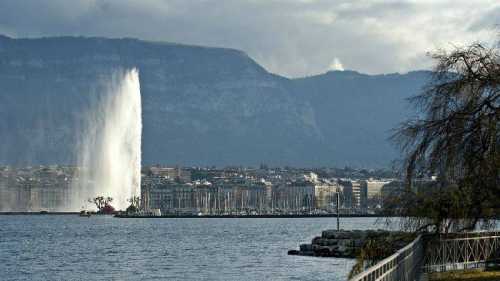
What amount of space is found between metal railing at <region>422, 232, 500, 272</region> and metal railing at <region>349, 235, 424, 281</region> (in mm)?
739

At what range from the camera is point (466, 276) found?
2622cm

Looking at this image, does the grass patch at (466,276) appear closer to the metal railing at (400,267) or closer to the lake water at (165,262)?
the metal railing at (400,267)

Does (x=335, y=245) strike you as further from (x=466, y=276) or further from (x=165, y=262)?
(x=466, y=276)

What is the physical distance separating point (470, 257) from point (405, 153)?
4235 mm

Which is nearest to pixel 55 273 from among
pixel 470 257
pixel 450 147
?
pixel 470 257

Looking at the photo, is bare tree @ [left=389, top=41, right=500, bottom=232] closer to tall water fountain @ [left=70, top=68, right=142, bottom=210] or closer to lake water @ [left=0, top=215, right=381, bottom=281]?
lake water @ [left=0, top=215, right=381, bottom=281]

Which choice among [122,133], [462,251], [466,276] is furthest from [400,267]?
[122,133]

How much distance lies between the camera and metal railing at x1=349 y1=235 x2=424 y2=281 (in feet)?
50.6

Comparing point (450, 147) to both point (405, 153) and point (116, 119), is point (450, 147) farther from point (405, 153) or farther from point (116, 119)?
point (116, 119)

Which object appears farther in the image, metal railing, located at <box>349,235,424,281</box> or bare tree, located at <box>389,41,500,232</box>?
bare tree, located at <box>389,41,500,232</box>

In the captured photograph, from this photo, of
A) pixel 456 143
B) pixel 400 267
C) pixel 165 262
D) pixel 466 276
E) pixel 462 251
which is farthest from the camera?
pixel 165 262

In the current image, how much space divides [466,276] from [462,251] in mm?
1677

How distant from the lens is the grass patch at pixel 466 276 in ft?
83.6

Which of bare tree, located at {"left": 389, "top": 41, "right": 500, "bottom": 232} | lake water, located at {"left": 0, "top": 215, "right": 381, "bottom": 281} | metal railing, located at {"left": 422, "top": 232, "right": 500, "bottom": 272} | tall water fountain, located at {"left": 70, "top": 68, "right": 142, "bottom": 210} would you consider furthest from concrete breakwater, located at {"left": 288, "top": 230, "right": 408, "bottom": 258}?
tall water fountain, located at {"left": 70, "top": 68, "right": 142, "bottom": 210}
